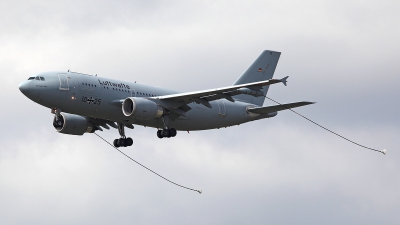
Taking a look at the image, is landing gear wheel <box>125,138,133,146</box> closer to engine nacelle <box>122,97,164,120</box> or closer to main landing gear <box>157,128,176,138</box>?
main landing gear <box>157,128,176,138</box>

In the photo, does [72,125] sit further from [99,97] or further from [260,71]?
[260,71]

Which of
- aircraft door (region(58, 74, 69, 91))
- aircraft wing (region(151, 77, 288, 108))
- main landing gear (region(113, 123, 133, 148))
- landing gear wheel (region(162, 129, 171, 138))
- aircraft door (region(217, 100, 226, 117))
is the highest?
aircraft wing (region(151, 77, 288, 108))

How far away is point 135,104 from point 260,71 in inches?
764

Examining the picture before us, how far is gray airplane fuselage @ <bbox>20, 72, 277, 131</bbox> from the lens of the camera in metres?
69.6

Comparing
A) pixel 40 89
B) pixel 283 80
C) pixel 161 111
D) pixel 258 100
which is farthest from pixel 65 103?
pixel 258 100

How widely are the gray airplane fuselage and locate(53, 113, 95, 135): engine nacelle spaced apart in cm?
597

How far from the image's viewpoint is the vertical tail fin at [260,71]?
85688mm

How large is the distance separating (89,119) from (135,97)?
8.69 metres

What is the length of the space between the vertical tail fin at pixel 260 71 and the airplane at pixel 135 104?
0.38ft

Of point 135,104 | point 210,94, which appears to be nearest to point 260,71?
point 210,94

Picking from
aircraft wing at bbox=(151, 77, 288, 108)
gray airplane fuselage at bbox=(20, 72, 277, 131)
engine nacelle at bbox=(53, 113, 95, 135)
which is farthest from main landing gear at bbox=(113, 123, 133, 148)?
aircraft wing at bbox=(151, 77, 288, 108)

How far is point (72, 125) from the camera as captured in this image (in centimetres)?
7925

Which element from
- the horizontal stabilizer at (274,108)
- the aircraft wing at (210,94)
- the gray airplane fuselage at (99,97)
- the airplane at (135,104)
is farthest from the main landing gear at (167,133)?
the horizontal stabilizer at (274,108)

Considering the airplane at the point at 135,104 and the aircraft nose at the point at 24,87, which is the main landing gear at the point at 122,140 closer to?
the airplane at the point at 135,104
